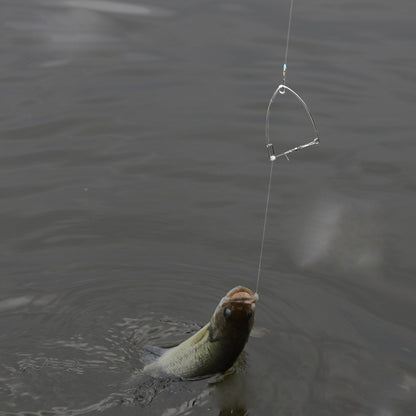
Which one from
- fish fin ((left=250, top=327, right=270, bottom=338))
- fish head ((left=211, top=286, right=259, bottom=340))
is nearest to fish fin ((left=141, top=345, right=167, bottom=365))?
fish fin ((left=250, top=327, right=270, bottom=338))

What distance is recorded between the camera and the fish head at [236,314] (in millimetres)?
4492

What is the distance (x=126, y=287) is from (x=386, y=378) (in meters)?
2.04

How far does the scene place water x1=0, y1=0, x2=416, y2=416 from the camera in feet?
18.0

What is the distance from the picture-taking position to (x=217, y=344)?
15.6ft

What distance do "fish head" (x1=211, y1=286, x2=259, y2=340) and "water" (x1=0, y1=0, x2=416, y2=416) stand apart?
30.0 inches

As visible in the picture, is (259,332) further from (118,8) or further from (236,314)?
(118,8)

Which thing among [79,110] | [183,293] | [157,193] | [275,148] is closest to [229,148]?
[275,148]

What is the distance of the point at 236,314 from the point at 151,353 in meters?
1.17

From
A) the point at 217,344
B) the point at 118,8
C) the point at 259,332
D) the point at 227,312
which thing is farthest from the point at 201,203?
the point at 118,8

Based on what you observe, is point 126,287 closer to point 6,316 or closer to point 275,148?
point 6,316

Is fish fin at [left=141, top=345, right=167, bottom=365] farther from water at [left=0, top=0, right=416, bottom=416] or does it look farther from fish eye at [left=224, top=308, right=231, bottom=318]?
fish eye at [left=224, top=308, right=231, bottom=318]

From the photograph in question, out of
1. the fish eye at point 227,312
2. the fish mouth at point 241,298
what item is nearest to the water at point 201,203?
the fish eye at point 227,312

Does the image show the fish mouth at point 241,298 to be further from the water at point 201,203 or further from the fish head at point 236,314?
the water at point 201,203

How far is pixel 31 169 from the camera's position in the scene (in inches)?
312
